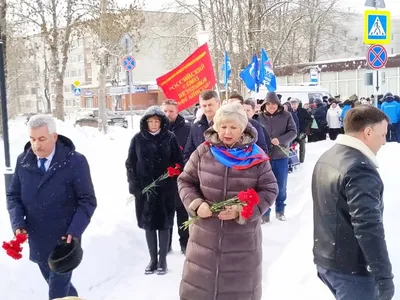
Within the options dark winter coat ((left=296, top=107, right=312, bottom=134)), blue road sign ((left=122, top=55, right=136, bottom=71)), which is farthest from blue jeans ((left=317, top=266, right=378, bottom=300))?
blue road sign ((left=122, top=55, right=136, bottom=71))

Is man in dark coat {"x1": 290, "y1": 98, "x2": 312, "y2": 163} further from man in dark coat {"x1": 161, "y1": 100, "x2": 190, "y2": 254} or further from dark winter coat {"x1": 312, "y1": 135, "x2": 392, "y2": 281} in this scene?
dark winter coat {"x1": 312, "y1": 135, "x2": 392, "y2": 281}

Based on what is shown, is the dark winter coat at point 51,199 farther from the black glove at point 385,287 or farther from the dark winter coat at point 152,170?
the black glove at point 385,287

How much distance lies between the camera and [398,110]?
1587cm

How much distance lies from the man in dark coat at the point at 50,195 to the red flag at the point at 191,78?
452cm

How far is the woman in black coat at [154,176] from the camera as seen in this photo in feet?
19.0

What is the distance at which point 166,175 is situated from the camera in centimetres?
585

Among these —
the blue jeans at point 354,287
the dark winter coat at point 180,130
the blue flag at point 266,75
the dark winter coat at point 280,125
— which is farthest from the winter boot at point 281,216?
the blue flag at point 266,75

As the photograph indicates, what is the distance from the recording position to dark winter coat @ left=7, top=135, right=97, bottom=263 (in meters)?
3.96

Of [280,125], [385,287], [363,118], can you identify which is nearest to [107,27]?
[280,125]

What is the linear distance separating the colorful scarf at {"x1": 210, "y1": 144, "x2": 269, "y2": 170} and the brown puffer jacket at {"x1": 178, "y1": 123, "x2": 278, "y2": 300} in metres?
0.03

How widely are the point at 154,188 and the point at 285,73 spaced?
39.4m

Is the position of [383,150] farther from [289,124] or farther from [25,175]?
[25,175]

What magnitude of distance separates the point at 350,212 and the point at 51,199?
218 cm

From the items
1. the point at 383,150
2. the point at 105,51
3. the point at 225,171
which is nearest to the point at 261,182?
the point at 225,171
